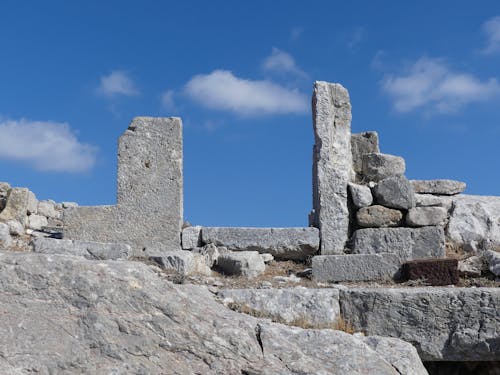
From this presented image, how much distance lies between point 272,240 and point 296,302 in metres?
2.71

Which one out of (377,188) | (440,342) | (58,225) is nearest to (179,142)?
(377,188)

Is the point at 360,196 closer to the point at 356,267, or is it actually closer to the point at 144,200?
the point at 356,267

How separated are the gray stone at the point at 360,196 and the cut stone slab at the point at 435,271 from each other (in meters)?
1.56

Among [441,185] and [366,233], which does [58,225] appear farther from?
[441,185]

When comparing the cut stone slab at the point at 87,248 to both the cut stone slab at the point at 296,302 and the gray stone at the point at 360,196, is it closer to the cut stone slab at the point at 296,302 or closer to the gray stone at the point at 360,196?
the cut stone slab at the point at 296,302

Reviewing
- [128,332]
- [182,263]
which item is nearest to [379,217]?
[182,263]

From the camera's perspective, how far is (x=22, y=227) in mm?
11531

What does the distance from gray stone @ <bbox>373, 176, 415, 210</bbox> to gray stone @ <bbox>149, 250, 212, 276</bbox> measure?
302cm

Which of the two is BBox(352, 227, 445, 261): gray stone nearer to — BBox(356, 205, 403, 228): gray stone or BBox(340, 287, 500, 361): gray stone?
BBox(356, 205, 403, 228): gray stone

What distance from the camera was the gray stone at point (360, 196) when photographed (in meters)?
10.4

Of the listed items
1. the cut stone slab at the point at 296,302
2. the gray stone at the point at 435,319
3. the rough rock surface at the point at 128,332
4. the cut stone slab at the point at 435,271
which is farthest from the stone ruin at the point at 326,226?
the rough rock surface at the point at 128,332

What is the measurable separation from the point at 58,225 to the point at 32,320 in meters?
8.37

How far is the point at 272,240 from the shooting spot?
10.1 meters

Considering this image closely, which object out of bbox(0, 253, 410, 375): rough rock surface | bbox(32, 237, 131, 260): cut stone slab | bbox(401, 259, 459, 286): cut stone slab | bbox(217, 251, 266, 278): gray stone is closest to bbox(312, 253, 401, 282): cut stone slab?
bbox(401, 259, 459, 286): cut stone slab
